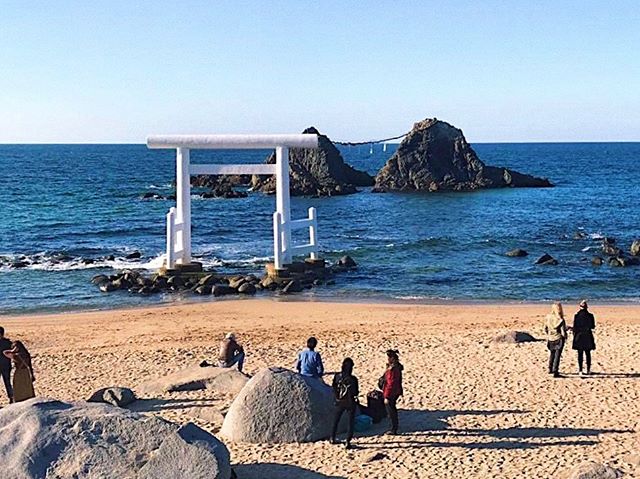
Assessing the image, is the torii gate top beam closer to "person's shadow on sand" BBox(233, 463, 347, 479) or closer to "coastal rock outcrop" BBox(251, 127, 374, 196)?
"person's shadow on sand" BBox(233, 463, 347, 479)

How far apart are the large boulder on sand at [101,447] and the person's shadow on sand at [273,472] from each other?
4.93 ft

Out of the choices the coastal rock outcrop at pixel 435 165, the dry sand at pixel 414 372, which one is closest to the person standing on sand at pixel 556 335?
the dry sand at pixel 414 372

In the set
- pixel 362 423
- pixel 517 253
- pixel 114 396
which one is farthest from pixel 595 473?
pixel 517 253

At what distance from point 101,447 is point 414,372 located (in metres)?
8.83

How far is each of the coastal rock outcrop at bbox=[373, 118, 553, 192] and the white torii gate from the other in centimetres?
4834

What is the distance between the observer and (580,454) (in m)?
12.6

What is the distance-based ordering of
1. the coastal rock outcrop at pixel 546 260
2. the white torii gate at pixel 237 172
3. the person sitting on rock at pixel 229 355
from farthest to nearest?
the coastal rock outcrop at pixel 546 260 → the white torii gate at pixel 237 172 → the person sitting on rock at pixel 229 355

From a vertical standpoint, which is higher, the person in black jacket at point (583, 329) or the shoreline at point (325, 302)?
the person in black jacket at point (583, 329)

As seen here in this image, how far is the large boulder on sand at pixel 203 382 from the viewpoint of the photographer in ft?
53.2

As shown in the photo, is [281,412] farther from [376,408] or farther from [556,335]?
[556,335]

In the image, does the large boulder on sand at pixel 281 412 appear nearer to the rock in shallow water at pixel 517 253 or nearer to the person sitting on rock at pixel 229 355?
the person sitting on rock at pixel 229 355

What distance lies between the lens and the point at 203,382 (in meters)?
16.4

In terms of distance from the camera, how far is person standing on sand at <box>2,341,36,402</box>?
582 inches

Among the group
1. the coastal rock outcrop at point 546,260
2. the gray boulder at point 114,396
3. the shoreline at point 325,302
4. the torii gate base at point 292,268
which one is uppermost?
the torii gate base at point 292,268
